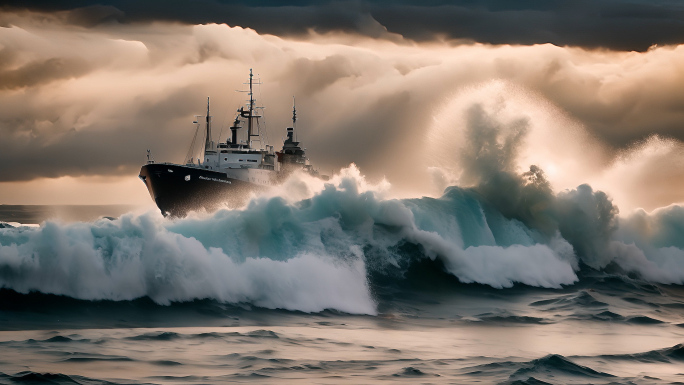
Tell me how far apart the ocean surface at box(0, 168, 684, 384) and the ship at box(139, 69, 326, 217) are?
34122mm

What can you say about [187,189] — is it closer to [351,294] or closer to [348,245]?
[348,245]

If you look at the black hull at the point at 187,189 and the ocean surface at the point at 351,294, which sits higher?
the black hull at the point at 187,189

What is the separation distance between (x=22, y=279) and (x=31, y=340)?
6.12 meters

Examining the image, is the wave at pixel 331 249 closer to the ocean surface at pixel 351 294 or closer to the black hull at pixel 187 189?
the ocean surface at pixel 351 294

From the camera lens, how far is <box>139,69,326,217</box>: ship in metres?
76.0

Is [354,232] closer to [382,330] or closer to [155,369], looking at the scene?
[382,330]

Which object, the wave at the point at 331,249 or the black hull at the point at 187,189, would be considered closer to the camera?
the wave at the point at 331,249

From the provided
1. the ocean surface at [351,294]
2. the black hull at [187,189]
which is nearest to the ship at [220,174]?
the black hull at [187,189]

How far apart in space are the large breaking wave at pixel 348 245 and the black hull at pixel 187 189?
66.3 ft

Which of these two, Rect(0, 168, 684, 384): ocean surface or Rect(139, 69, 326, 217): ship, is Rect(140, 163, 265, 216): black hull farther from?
Rect(0, 168, 684, 384): ocean surface

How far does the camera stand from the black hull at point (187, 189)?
7575 centimetres

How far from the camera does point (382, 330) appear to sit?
Answer: 26.7 meters

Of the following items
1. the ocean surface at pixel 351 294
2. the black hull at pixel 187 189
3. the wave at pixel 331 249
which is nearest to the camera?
the ocean surface at pixel 351 294

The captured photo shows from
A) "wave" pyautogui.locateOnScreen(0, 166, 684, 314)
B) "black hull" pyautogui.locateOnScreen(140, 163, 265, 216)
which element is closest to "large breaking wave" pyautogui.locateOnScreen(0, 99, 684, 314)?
"wave" pyautogui.locateOnScreen(0, 166, 684, 314)
